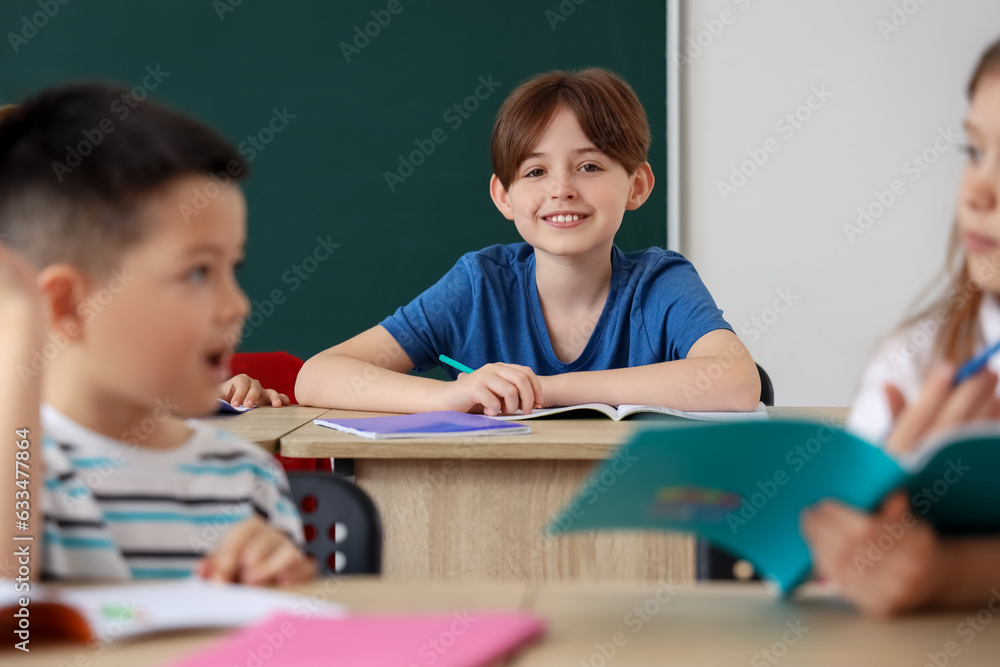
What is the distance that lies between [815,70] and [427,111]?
1.33 metres

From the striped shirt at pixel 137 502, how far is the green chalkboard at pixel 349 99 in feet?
7.67

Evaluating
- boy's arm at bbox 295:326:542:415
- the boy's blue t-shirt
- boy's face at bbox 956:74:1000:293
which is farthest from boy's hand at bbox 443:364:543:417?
boy's face at bbox 956:74:1000:293

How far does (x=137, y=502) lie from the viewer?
0.67 metres

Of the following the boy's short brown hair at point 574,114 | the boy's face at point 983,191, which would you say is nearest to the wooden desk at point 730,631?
the boy's face at point 983,191

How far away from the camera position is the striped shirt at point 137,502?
63 centimetres

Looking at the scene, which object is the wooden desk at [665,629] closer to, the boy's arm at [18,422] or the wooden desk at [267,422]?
the boy's arm at [18,422]

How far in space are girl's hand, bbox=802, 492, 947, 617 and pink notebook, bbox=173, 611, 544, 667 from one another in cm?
17

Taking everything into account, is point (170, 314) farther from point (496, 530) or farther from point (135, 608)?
point (496, 530)

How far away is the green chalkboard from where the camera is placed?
3.04 m

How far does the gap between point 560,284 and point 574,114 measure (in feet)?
1.12

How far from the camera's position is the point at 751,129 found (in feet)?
10.4

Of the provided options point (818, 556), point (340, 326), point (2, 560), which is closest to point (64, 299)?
point (2, 560)

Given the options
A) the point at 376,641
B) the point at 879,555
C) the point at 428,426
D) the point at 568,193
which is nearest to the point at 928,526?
the point at 879,555

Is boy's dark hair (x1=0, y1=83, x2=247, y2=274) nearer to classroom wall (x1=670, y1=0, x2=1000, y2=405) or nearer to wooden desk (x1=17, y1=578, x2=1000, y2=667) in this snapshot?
wooden desk (x1=17, y1=578, x2=1000, y2=667)
